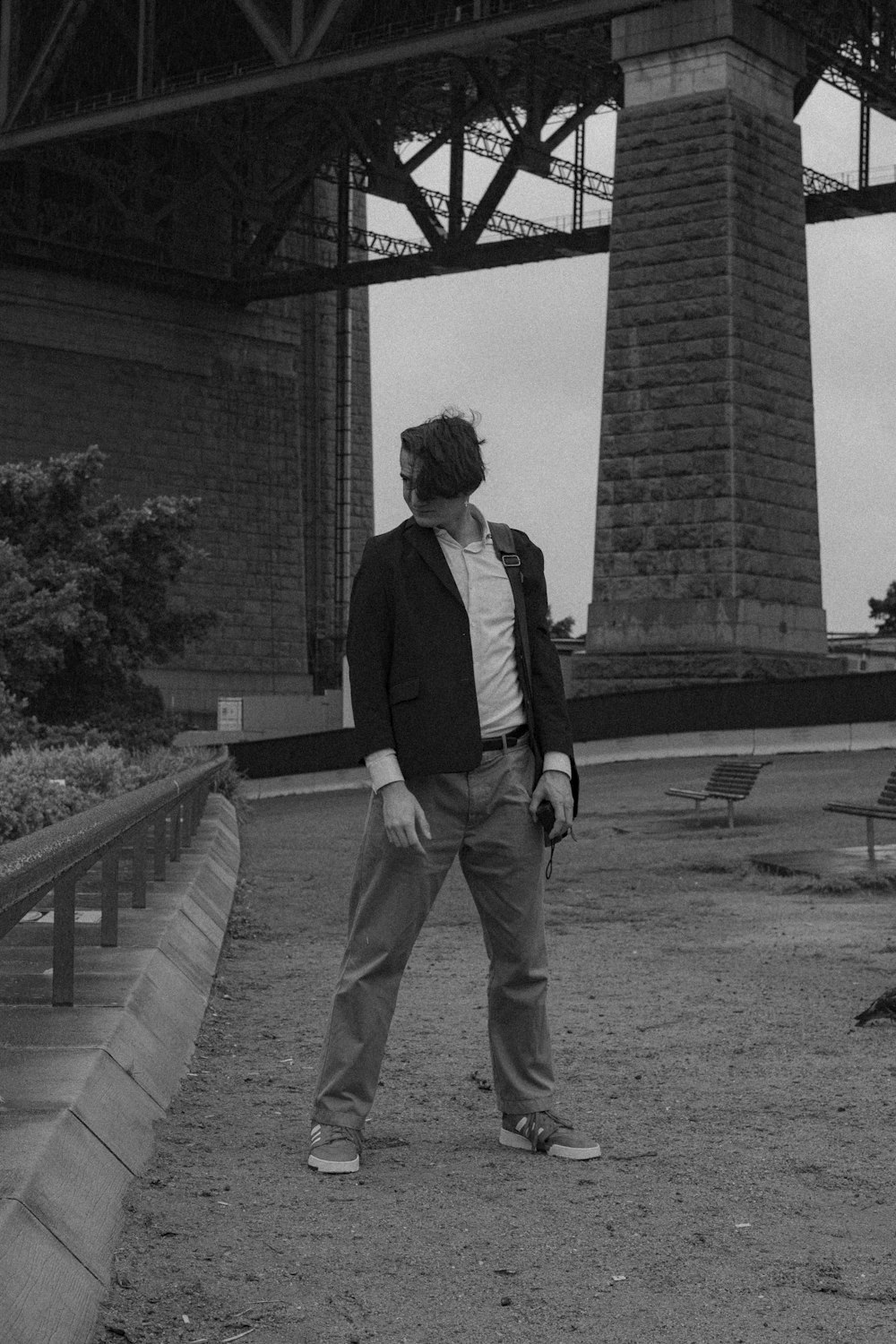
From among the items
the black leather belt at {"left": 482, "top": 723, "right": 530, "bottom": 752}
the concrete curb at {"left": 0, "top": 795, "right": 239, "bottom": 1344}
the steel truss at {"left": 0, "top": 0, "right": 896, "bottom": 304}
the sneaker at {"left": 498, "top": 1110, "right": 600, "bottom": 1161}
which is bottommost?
the sneaker at {"left": 498, "top": 1110, "right": 600, "bottom": 1161}

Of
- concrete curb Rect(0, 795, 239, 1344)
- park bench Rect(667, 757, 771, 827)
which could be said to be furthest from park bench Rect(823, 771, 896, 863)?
concrete curb Rect(0, 795, 239, 1344)

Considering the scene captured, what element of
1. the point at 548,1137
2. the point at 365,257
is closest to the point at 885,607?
the point at 365,257

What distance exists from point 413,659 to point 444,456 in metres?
0.56

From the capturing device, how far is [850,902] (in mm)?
12125

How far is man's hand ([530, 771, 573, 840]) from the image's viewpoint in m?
5.25

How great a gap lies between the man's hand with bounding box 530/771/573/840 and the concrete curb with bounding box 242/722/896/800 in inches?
902

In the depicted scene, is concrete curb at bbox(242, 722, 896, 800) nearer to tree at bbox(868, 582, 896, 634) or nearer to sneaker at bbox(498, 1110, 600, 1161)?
sneaker at bbox(498, 1110, 600, 1161)

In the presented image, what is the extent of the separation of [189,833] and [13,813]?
2.98 meters

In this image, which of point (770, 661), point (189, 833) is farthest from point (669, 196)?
point (189, 833)

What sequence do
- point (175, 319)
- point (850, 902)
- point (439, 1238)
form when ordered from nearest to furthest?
point (439, 1238) < point (850, 902) < point (175, 319)

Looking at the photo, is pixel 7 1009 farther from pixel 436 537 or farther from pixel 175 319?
pixel 175 319

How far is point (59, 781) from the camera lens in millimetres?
12984

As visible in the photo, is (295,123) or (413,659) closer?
(413,659)

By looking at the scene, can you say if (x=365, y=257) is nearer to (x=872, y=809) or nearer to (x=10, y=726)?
(x=10, y=726)
